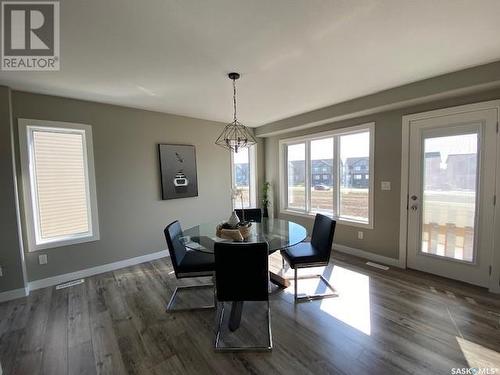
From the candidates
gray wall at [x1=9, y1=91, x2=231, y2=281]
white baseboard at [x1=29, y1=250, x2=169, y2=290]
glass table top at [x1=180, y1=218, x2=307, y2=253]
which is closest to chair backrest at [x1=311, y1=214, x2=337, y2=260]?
glass table top at [x1=180, y1=218, x2=307, y2=253]

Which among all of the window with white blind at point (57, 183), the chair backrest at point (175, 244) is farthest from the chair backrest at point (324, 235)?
the window with white blind at point (57, 183)

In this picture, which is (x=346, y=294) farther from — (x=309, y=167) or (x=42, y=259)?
(x=42, y=259)

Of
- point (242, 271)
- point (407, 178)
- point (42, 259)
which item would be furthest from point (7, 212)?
point (407, 178)

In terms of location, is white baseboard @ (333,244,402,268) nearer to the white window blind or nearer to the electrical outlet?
the white window blind

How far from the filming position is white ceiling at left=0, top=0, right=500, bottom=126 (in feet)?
4.71

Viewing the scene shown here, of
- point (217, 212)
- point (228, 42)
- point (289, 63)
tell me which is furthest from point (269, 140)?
point (228, 42)

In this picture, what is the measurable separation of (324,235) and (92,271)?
323 cm

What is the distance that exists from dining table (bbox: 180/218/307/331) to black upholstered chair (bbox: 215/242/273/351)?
0.88ft

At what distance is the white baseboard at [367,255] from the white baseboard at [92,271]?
3070mm

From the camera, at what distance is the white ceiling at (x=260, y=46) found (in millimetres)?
1437

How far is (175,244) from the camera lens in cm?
240

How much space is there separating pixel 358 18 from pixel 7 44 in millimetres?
2692

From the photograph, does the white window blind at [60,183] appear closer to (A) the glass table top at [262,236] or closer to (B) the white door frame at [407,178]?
(A) the glass table top at [262,236]

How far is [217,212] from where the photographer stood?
446 cm
